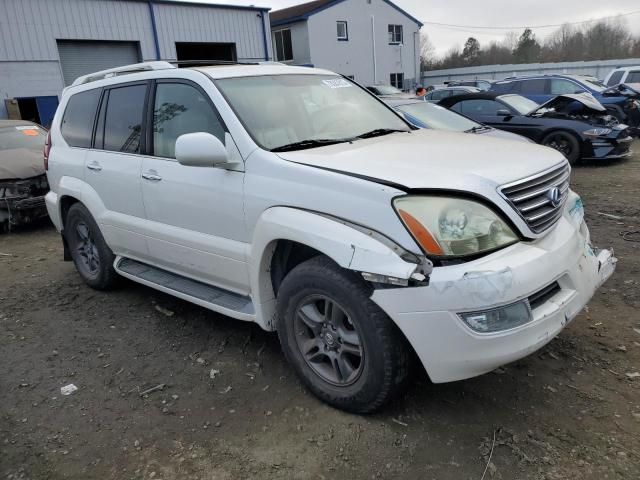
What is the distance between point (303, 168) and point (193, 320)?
1995 mm

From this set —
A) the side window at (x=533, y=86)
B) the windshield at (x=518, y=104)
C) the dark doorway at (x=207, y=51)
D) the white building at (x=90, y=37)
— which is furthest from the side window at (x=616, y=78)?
the dark doorway at (x=207, y=51)

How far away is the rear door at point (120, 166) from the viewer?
3.92 m

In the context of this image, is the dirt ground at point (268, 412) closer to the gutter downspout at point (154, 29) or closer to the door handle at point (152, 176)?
the door handle at point (152, 176)

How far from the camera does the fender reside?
2.37 metres

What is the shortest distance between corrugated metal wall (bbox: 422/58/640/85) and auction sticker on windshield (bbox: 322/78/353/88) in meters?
31.9

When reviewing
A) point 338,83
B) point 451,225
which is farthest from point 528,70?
point 451,225

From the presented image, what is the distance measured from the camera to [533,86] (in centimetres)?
1466

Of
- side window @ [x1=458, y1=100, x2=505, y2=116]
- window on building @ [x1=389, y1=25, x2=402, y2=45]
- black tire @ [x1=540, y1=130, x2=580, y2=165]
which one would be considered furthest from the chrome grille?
window on building @ [x1=389, y1=25, x2=402, y2=45]

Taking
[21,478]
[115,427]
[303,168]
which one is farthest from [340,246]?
[21,478]

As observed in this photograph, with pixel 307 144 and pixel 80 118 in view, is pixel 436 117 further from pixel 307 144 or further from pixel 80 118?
pixel 307 144

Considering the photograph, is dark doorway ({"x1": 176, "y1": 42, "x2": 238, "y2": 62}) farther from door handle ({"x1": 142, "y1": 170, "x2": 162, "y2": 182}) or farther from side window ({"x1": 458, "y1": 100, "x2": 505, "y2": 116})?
door handle ({"x1": 142, "y1": 170, "x2": 162, "y2": 182})

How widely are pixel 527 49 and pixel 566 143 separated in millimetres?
59163

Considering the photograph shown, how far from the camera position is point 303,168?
9.18ft

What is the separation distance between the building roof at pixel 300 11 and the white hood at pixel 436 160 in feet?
98.3
